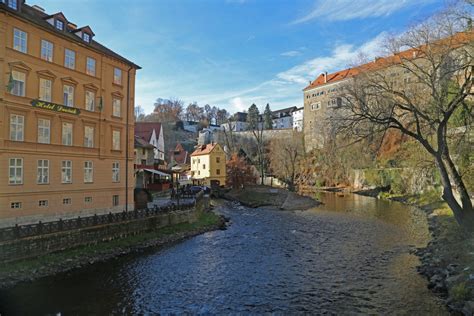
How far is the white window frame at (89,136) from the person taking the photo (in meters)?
23.3

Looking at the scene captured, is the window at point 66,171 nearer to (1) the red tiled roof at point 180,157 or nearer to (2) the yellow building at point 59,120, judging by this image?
(2) the yellow building at point 59,120

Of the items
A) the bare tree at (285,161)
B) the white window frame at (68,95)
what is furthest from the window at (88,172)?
the bare tree at (285,161)

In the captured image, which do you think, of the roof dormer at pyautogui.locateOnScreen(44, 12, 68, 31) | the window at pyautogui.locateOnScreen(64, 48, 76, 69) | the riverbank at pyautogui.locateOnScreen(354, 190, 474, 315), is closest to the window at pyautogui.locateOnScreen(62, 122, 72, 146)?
the window at pyautogui.locateOnScreen(64, 48, 76, 69)

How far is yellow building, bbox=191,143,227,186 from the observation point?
2489 inches

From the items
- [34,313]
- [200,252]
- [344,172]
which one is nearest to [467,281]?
[200,252]

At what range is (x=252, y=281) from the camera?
14.5 m

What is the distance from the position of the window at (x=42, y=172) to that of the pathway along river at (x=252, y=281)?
7.12 m

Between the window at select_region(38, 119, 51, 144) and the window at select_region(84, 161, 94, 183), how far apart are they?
3.27m

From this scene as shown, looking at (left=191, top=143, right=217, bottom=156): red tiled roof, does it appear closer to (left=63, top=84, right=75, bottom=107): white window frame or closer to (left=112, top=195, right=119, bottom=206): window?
(left=112, top=195, right=119, bottom=206): window

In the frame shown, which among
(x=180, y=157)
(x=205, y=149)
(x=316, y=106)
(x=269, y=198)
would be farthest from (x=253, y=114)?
(x=269, y=198)

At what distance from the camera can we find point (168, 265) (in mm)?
16875

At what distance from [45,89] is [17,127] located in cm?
295

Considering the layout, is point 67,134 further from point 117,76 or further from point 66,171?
point 117,76

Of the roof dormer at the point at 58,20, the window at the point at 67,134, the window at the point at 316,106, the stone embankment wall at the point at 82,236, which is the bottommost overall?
the stone embankment wall at the point at 82,236
